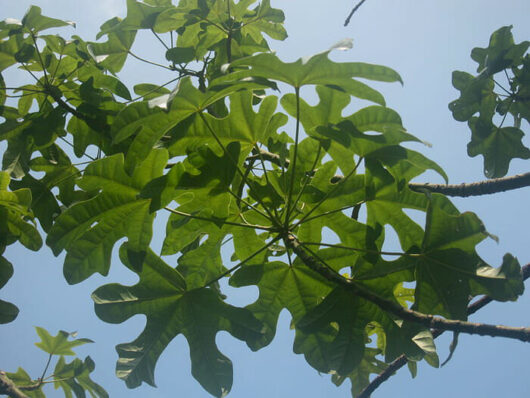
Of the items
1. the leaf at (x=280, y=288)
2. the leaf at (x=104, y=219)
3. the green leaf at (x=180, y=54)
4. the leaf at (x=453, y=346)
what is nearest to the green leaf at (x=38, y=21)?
the green leaf at (x=180, y=54)

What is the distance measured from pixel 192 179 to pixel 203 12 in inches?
49.3

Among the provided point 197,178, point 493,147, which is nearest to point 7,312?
point 197,178

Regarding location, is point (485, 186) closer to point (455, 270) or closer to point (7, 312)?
point (455, 270)

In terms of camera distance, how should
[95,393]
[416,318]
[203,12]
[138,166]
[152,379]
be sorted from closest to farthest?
[416,318], [138,166], [152,379], [203,12], [95,393]

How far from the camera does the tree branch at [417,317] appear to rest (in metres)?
1.43

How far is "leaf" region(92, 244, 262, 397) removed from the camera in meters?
1.86

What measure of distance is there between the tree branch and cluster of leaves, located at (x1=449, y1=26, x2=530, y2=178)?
172 centimetres

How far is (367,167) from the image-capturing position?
174cm

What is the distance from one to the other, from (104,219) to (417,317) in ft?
4.25

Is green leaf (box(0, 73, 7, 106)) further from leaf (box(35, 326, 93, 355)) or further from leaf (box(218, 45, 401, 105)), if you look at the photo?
leaf (box(35, 326, 93, 355))

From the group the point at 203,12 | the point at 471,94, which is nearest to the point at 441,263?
the point at 471,94

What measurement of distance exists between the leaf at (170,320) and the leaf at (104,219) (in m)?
0.12

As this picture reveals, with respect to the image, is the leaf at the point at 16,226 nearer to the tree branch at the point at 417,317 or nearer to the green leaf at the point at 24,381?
the tree branch at the point at 417,317

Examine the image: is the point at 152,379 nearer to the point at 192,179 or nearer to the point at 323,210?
the point at 192,179
